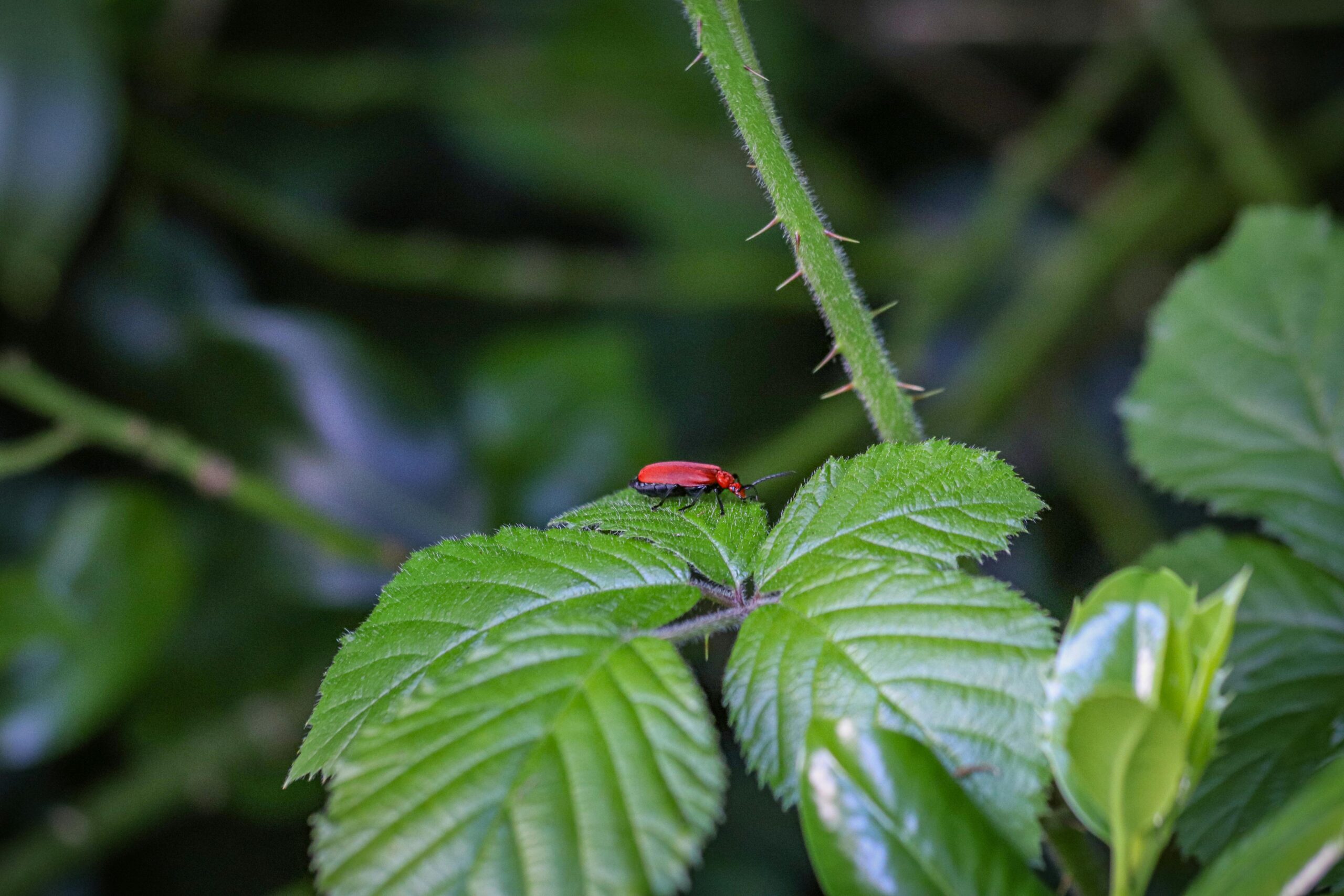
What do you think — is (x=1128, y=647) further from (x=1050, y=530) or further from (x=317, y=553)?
(x=1050, y=530)

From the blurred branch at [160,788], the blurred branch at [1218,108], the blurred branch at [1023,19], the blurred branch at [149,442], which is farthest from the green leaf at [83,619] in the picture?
the blurred branch at [1218,108]

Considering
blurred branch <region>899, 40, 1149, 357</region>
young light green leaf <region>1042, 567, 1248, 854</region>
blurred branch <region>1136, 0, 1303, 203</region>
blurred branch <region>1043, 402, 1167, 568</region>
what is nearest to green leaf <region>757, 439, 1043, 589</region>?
young light green leaf <region>1042, 567, 1248, 854</region>

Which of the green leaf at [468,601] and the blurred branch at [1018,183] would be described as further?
the blurred branch at [1018,183]

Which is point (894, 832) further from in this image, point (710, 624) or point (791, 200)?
point (791, 200)

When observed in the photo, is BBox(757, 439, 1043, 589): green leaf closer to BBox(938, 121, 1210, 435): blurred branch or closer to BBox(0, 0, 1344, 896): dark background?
BBox(0, 0, 1344, 896): dark background

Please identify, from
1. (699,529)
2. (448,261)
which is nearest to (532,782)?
(699,529)

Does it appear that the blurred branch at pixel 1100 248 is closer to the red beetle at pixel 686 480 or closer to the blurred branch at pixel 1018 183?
the blurred branch at pixel 1018 183
